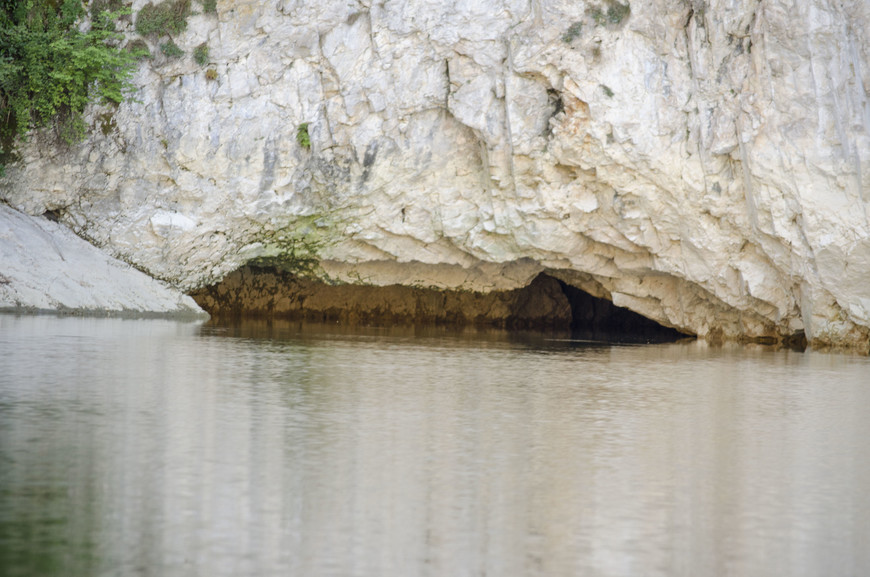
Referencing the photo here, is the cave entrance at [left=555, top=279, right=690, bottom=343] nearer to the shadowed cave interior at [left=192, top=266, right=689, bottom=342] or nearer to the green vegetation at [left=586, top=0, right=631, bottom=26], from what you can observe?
the shadowed cave interior at [left=192, top=266, right=689, bottom=342]

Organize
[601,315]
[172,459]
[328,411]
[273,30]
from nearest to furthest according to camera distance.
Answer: [172,459], [328,411], [273,30], [601,315]

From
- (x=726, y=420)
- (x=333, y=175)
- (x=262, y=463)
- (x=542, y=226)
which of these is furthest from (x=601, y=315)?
(x=262, y=463)

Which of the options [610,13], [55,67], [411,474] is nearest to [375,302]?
[55,67]

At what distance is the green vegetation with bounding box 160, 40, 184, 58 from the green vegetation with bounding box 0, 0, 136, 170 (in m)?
0.61

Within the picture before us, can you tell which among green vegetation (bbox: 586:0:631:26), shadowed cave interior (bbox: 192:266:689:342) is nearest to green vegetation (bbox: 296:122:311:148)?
A: shadowed cave interior (bbox: 192:266:689:342)

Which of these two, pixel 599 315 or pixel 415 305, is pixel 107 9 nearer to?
pixel 415 305

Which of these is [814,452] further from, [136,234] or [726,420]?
[136,234]

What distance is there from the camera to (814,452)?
540 centimetres

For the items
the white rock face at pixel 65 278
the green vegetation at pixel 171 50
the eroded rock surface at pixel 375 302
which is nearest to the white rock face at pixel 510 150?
the green vegetation at pixel 171 50

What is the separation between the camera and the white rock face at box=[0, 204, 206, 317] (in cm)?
1544

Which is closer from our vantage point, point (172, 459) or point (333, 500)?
point (333, 500)

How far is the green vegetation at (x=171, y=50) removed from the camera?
55.2 ft

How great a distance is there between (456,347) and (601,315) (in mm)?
14415

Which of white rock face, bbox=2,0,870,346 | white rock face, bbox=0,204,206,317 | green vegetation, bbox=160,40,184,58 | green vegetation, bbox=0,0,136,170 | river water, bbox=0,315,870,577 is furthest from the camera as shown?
green vegetation, bbox=160,40,184,58
